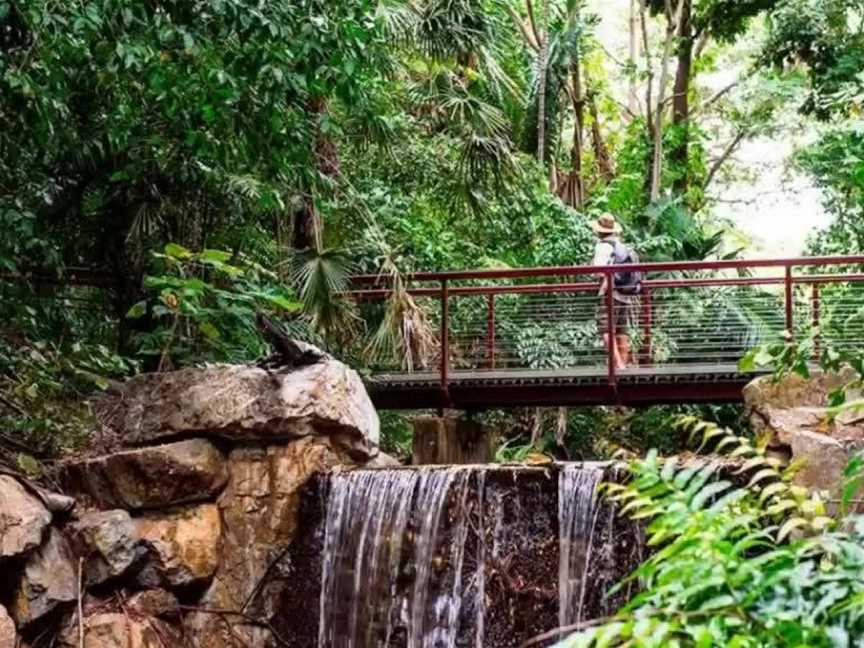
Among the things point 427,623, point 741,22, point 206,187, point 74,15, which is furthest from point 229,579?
point 741,22

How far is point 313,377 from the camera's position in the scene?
6.07 m

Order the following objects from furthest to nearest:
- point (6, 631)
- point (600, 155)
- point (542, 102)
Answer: point (600, 155) < point (542, 102) < point (6, 631)

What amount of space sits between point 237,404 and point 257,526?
710 millimetres

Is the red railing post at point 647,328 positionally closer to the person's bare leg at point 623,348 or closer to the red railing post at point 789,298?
the person's bare leg at point 623,348

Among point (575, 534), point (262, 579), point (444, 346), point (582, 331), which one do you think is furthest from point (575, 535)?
point (582, 331)

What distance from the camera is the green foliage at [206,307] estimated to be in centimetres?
612

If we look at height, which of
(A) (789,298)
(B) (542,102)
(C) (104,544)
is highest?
(B) (542,102)

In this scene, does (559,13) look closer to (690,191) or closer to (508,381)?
(690,191)

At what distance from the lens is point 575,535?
5.55 metres

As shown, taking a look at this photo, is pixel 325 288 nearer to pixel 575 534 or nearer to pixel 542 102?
pixel 575 534

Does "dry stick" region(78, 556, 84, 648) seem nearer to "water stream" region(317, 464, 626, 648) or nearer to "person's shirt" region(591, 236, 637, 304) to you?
"water stream" region(317, 464, 626, 648)

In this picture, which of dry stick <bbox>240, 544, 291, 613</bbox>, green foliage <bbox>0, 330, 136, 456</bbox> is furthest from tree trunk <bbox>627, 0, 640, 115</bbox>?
dry stick <bbox>240, 544, 291, 613</bbox>

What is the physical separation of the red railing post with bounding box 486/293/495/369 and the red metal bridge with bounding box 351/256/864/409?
12 mm

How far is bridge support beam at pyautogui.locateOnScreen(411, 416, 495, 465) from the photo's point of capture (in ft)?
28.4
